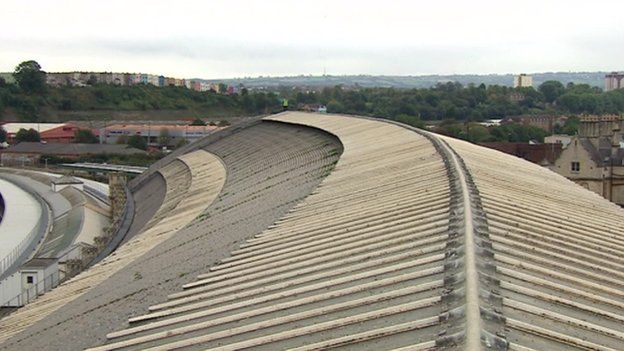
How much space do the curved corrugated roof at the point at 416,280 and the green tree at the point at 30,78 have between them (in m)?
92.9

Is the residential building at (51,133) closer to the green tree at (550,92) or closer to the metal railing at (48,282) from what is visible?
the metal railing at (48,282)

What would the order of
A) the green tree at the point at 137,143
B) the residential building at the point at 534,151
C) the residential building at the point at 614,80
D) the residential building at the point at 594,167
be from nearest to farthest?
the residential building at the point at 594,167, the residential building at the point at 534,151, the green tree at the point at 137,143, the residential building at the point at 614,80

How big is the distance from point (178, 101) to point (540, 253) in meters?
104

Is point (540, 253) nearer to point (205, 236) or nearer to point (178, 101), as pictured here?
point (205, 236)

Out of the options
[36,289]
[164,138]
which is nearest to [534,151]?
[36,289]

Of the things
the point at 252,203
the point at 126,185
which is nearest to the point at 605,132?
the point at 126,185

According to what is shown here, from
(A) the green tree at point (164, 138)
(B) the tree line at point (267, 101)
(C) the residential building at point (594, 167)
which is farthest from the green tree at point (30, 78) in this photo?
(C) the residential building at point (594, 167)

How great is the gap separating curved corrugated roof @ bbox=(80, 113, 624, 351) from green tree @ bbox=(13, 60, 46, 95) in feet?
305

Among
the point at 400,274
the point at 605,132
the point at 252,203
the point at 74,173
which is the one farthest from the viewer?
the point at 74,173

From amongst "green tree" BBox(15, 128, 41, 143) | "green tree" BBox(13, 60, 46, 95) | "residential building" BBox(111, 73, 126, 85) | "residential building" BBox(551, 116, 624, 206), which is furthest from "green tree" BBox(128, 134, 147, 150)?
"residential building" BBox(111, 73, 126, 85)

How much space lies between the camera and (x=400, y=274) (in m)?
6.14

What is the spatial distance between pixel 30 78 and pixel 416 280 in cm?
9723

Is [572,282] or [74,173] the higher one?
[572,282]

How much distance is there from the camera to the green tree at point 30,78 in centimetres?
9744
